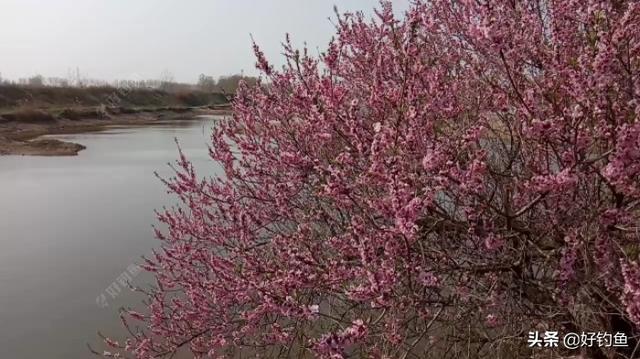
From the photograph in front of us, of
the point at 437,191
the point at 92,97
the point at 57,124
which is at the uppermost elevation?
the point at 437,191

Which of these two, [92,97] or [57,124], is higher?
[92,97]

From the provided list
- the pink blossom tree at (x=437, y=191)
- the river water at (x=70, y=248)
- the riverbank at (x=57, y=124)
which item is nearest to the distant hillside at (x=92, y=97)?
the riverbank at (x=57, y=124)

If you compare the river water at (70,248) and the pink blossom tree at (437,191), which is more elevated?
the pink blossom tree at (437,191)

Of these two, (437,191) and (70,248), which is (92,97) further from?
(437,191)

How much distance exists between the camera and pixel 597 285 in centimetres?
363

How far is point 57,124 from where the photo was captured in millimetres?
48062

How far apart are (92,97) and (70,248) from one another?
62.5 m

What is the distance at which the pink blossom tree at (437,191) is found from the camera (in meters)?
2.80

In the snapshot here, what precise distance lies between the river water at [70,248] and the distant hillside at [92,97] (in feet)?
113

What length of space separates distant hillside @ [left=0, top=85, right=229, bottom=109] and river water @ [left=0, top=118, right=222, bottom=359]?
34529mm

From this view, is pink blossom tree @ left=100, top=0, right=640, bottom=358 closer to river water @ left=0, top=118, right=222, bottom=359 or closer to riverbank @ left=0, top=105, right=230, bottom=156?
river water @ left=0, top=118, right=222, bottom=359

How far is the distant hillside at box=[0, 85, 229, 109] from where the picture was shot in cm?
5728

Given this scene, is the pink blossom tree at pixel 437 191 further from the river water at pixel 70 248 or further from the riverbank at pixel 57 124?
the riverbank at pixel 57 124

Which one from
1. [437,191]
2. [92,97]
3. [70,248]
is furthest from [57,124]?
[437,191]
